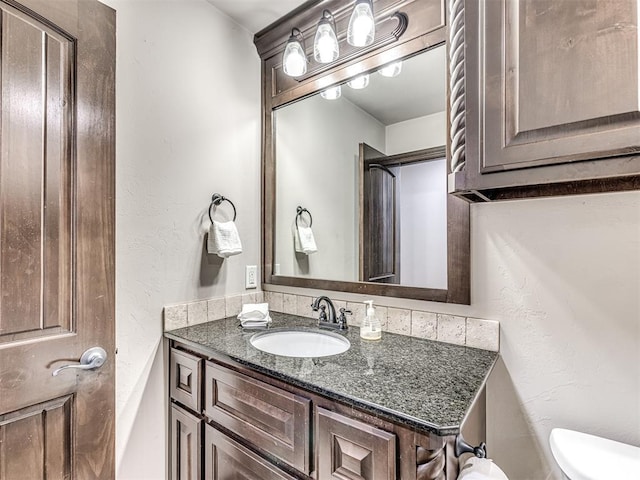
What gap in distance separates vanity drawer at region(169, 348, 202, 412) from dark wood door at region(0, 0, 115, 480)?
25 centimetres

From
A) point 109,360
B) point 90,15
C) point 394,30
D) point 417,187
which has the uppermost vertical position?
point 394,30

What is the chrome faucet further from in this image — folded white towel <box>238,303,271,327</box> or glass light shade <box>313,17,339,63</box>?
glass light shade <box>313,17,339,63</box>

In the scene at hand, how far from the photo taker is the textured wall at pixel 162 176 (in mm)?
1260

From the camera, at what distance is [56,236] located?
973 millimetres

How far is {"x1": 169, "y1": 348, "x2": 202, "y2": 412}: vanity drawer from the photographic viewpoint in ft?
3.99

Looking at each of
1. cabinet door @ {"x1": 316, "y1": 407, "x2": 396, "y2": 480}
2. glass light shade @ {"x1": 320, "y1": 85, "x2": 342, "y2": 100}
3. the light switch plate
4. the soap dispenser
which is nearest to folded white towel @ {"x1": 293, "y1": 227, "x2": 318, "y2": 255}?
the light switch plate

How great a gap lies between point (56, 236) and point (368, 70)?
1.33 m

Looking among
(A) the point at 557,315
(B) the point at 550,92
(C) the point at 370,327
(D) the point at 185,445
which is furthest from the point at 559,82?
(D) the point at 185,445

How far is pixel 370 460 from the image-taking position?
2.54 ft

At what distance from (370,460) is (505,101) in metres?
0.90

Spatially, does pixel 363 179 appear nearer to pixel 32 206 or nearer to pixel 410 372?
pixel 410 372

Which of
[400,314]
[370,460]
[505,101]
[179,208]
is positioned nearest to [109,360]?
[179,208]

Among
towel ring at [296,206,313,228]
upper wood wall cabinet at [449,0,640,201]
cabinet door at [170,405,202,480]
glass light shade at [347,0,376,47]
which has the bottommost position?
cabinet door at [170,405,202,480]

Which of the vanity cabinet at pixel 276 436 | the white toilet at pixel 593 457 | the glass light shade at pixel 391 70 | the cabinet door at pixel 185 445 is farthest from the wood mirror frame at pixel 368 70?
the cabinet door at pixel 185 445
